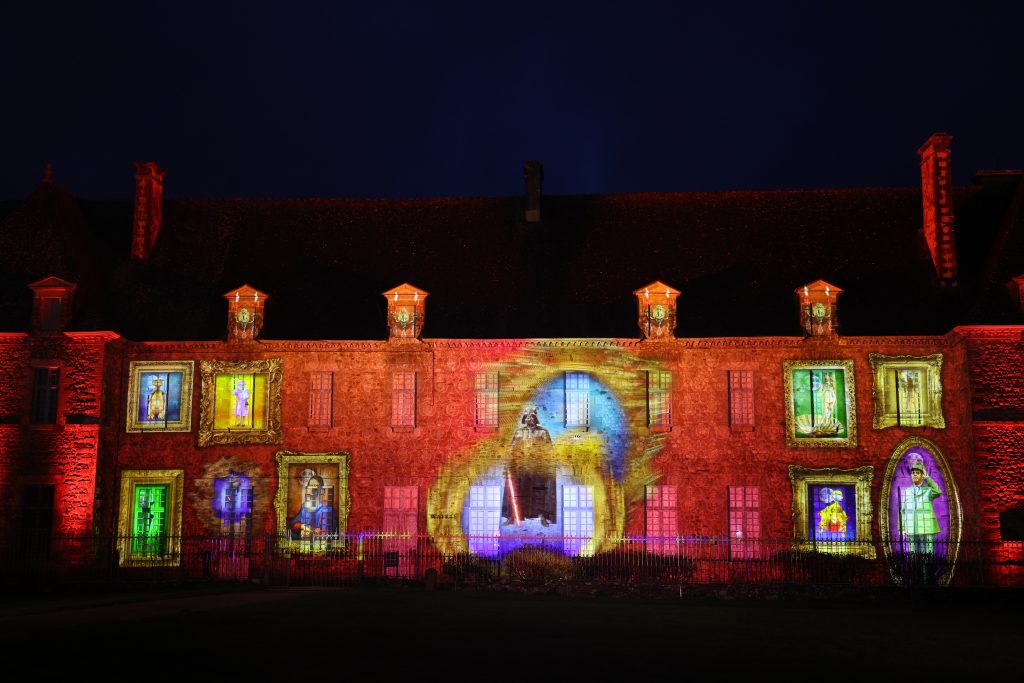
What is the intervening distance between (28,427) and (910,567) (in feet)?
81.3

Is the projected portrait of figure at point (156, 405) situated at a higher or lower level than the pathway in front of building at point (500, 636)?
higher

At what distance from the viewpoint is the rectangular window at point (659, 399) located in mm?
32844

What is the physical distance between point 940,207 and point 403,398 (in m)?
16.9

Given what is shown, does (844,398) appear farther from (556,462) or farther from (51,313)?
(51,313)

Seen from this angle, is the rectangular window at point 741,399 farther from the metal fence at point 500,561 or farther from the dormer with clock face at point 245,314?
the dormer with clock face at point 245,314

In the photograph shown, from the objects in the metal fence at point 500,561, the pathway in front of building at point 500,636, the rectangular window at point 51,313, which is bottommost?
the pathway in front of building at point 500,636

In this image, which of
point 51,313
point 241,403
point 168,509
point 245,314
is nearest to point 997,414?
point 241,403

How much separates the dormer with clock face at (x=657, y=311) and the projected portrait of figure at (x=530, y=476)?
13.4ft

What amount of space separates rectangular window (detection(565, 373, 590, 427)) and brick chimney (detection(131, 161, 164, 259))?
1424 cm

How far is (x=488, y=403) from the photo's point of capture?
3328 cm

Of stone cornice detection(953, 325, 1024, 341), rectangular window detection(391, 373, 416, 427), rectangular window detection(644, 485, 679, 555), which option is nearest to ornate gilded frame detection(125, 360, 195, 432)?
rectangular window detection(391, 373, 416, 427)

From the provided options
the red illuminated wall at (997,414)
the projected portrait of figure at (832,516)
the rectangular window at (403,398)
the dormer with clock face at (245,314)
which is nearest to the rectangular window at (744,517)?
the projected portrait of figure at (832,516)

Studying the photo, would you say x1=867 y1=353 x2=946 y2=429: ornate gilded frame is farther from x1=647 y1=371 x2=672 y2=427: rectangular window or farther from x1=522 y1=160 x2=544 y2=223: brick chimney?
x1=522 y1=160 x2=544 y2=223: brick chimney

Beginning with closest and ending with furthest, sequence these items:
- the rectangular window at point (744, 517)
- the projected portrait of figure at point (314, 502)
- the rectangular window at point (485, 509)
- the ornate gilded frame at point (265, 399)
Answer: the rectangular window at point (744, 517), the rectangular window at point (485, 509), the projected portrait of figure at point (314, 502), the ornate gilded frame at point (265, 399)
